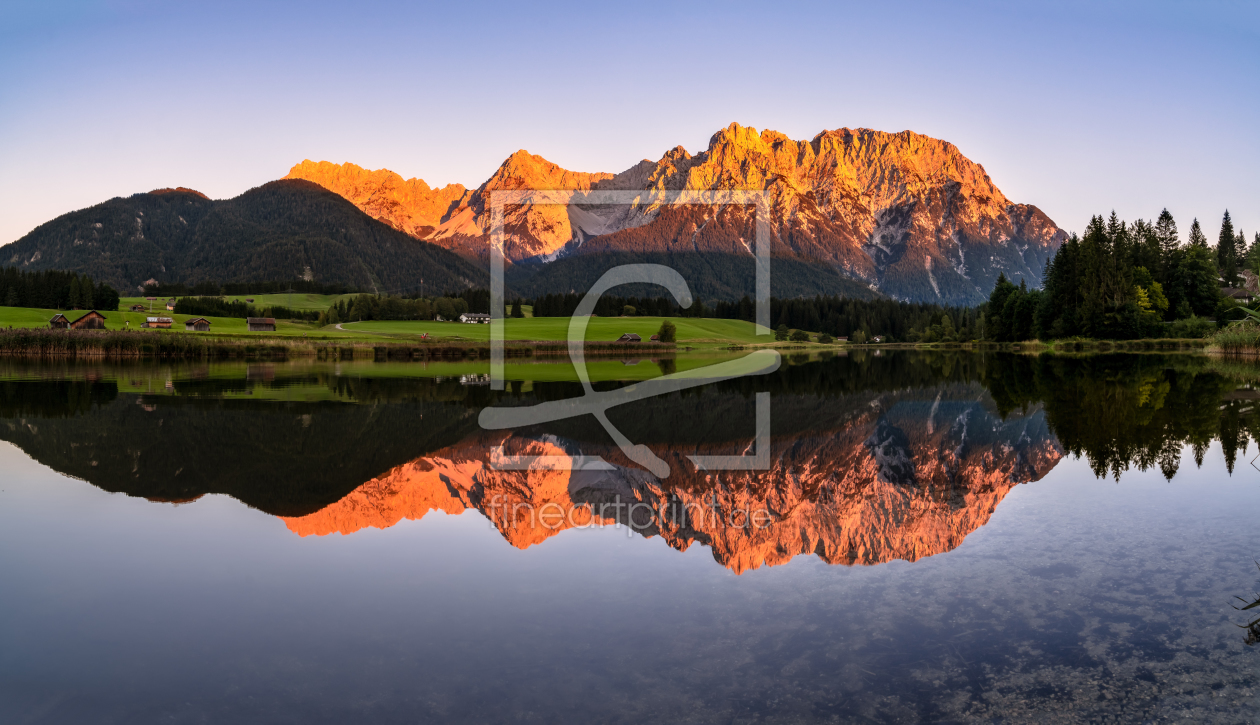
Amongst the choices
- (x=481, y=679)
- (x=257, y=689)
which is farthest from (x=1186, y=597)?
(x=257, y=689)

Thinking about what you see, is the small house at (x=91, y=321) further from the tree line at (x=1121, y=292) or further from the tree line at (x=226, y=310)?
the tree line at (x=1121, y=292)

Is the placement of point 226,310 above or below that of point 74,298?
below

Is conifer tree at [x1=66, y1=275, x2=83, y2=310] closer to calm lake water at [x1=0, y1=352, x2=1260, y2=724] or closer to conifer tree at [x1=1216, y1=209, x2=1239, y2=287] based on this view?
calm lake water at [x1=0, y1=352, x2=1260, y2=724]

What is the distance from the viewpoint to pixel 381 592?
869 cm

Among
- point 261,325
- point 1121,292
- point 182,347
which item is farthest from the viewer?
point 261,325

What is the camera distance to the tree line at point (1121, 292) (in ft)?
324

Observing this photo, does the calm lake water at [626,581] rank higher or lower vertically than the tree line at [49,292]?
lower

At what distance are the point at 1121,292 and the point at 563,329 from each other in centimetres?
9141

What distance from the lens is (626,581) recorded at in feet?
29.8

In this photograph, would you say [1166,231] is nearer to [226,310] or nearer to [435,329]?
[435,329]

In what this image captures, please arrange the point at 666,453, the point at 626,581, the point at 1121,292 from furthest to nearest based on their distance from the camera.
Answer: the point at 1121,292 < the point at 666,453 < the point at 626,581

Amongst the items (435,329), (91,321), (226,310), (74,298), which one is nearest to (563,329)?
(435,329)

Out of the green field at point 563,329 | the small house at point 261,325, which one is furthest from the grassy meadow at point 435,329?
the small house at point 261,325

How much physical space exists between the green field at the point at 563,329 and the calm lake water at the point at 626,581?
102678mm
